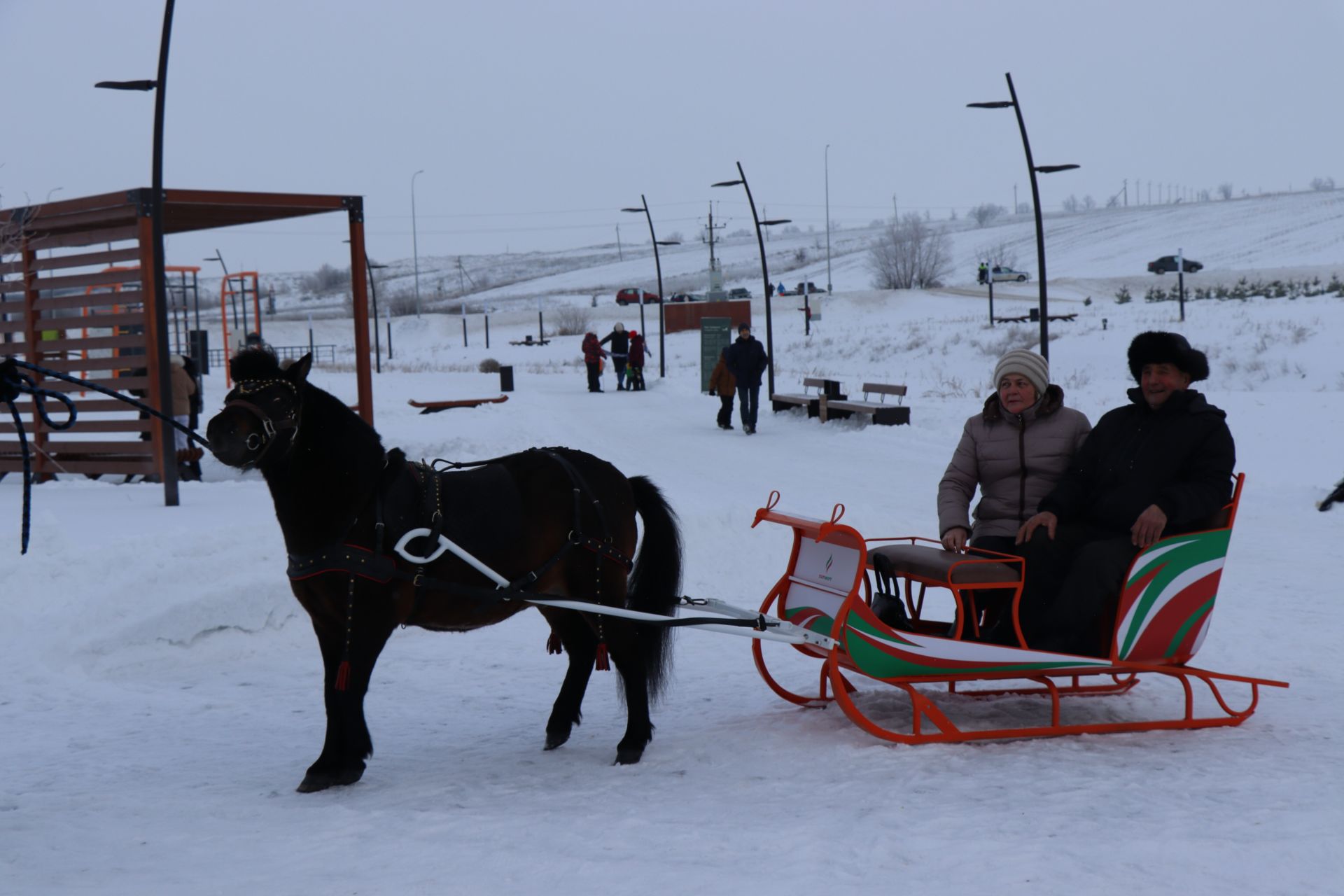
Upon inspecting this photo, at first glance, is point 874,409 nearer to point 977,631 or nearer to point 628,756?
point 977,631

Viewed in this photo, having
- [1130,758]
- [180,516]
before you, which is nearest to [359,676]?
[1130,758]

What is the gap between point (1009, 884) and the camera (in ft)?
11.7

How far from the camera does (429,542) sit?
4.87 m

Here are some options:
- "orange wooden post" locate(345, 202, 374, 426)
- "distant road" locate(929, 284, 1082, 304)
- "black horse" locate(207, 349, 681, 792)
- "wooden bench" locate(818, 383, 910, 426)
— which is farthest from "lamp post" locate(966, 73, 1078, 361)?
"distant road" locate(929, 284, 1082, 304)

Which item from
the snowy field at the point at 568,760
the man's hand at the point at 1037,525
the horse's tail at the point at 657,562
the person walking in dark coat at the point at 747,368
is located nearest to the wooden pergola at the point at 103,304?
the snowy field at the point at 568,760

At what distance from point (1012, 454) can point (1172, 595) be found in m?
0.98

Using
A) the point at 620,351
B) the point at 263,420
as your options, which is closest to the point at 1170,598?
the point at 263,420

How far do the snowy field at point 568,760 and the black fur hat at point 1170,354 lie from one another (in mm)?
1533

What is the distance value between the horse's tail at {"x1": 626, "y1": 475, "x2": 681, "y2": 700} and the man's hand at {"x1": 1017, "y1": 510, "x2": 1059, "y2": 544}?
1516 mm

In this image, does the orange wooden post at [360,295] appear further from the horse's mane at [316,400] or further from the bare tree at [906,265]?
the bare tree at [906,265]

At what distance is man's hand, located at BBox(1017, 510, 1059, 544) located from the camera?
543 centimetres

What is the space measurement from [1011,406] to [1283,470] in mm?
9699

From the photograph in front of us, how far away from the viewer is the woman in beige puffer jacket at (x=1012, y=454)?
18.9ft

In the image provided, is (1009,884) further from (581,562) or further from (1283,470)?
(1283,470)
